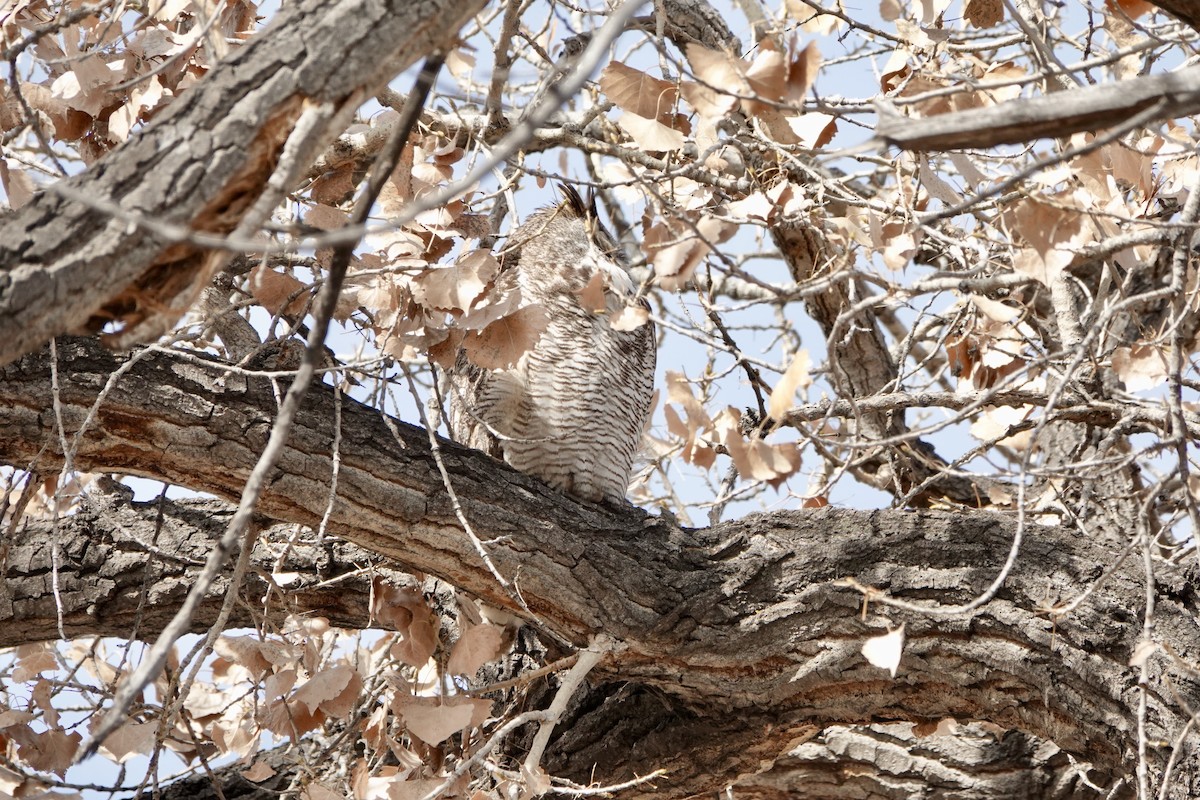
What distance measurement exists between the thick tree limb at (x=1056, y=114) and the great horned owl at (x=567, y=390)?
1573 mm

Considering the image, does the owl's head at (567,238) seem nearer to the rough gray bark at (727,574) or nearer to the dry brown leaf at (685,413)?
the rough gray bark at (727,574)

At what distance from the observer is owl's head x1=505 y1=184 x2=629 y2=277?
309 cm

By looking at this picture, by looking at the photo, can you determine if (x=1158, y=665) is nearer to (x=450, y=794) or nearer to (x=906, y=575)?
(x=906, y=575)

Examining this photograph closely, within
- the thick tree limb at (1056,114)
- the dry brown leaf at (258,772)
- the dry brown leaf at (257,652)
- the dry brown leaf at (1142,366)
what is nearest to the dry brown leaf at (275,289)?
the dry brown leaf at (257,652)

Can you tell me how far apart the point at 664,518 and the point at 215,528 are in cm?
103

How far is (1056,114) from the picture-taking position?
3.83ft

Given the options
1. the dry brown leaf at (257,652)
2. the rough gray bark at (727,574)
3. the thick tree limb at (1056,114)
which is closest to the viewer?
the thick tree limb at (1056,114)

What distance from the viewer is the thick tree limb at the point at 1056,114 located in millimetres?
1152

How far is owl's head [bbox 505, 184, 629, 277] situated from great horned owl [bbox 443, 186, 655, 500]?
0.01 m

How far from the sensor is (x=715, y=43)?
3.18 metres

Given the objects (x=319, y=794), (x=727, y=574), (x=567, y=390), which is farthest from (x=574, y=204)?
(x=319, y=794)

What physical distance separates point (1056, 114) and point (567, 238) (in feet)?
6.90

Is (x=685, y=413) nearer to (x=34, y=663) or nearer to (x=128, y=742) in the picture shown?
(x=128, y=742)

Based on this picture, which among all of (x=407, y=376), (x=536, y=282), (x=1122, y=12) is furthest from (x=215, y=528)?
(x=1122, y=12)
